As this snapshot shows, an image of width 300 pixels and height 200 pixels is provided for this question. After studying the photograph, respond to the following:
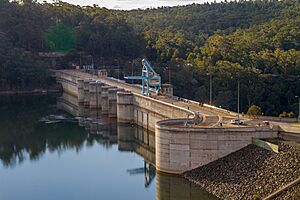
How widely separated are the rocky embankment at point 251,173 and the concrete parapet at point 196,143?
1.99 feet

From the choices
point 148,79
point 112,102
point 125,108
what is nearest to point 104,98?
point 112,102

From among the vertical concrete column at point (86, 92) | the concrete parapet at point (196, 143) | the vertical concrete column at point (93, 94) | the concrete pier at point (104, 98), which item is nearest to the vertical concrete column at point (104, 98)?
the concrete pier at point (104, 98)

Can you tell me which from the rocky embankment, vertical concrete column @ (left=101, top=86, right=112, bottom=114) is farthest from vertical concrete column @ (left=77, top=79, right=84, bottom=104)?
the rocky embankment

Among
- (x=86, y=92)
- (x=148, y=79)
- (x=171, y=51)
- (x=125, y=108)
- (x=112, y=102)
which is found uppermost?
(x=171, y=51)

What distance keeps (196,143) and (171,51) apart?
7293 cm

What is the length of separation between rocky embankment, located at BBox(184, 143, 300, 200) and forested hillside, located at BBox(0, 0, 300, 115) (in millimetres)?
38048

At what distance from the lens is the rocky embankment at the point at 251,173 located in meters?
31.5

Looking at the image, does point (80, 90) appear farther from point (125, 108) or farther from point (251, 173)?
point (251, 173)

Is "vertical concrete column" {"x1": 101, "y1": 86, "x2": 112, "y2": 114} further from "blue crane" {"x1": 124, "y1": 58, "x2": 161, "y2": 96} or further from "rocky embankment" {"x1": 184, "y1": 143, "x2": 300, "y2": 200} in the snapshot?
"rocky embankment" {"x1": 184, "y1": 143, "x2": 300, "y2": 200}

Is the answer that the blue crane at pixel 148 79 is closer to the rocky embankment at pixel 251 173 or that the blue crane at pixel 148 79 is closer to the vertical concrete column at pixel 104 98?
the vertical concrete column at pixel 104 98

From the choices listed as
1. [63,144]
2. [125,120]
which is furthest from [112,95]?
[63,144]

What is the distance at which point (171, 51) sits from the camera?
4309 inches

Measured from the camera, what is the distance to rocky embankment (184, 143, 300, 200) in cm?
3145

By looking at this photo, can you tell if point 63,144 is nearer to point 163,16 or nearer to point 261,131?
point 261,131
